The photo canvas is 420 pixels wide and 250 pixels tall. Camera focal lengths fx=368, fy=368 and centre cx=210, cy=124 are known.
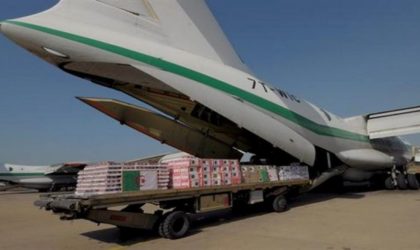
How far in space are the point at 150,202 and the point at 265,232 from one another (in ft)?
8.81

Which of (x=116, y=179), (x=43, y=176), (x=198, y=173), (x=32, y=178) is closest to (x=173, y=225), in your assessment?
(x=198, y=173)

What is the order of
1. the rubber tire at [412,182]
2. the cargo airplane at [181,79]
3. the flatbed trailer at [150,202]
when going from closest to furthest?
the flatbed trailer at [150,202], the cargo airplane at [181,79], the rubber tire at [412,182]

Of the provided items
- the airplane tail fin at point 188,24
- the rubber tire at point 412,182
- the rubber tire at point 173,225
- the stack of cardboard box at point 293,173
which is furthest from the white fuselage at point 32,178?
the rubber tire at point 173,225

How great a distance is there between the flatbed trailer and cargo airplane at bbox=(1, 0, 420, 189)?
2.28 meters

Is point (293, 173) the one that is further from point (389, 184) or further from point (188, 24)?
point (389, 184)

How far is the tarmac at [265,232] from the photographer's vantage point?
714cm

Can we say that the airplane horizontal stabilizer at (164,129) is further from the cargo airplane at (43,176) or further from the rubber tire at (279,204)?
the cargo airplane at (43,176)

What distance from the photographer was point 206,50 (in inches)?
416

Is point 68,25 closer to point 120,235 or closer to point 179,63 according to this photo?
point 179,63

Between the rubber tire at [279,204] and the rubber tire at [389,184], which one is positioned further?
the rubber tire at [389,184]

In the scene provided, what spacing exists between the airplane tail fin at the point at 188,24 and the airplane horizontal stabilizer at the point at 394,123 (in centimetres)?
911

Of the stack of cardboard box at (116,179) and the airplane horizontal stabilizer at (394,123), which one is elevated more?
the airplane horizontal stabilizer at (394,123)

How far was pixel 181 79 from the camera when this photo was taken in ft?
30.9

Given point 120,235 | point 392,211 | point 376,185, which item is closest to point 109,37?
point 120,235
